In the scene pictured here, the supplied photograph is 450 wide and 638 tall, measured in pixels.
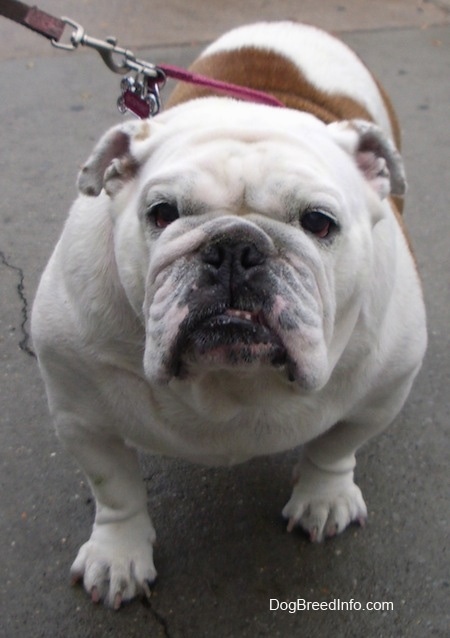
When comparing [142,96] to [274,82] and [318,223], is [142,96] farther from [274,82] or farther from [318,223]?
[318,223]

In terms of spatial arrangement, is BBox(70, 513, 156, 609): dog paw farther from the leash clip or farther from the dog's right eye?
the leash clip

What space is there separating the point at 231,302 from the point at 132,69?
110 cm

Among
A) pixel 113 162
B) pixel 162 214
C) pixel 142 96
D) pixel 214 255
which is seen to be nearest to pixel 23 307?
pixel 142 96

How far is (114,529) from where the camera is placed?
234 centimetres

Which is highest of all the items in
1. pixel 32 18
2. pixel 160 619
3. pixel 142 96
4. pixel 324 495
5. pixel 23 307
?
pixel 32 18

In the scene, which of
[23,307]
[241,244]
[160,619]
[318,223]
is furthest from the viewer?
[23,307]

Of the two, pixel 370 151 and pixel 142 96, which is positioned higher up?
pixel 370 151

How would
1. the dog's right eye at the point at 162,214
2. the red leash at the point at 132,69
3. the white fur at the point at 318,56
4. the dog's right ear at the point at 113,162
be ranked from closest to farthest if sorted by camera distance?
the dog's right eye at the point at 162,214
the dog's right ear at the point at 113,162
the red leash at the point at 132,69
the white fur at the point at 318,56

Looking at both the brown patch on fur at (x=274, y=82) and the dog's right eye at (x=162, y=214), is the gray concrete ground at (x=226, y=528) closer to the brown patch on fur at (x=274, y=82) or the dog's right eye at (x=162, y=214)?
the brown patch on fur at (x=274, y=82)

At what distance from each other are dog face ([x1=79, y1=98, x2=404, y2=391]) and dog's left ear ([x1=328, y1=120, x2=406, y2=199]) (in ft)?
0.23

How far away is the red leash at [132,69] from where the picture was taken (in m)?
2.14

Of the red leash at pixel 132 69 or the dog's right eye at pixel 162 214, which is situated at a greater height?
the dog's right eye at pixel 162 214

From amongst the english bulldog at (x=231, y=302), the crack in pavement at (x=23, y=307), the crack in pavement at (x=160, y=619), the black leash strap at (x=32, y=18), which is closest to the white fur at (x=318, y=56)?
the english bulldog at (x=231, y=302)

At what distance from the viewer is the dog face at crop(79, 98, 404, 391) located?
5.13 feet
